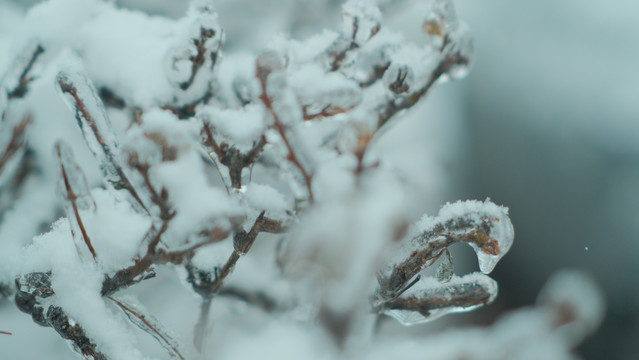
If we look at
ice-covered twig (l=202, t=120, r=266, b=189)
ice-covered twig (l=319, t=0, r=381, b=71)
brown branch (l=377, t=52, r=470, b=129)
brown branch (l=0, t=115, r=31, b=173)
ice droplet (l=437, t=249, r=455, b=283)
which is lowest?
ice droplet (l=437, t=249, r=455, b=283)

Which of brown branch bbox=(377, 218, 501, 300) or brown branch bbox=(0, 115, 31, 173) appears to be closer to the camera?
brown branch bbox=(377, 218, 501, 300)

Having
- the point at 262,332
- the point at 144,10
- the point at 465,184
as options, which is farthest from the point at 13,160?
the point at 465,184

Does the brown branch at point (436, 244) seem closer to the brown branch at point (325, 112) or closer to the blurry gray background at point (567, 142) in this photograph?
the brown branch at point (325, 112)

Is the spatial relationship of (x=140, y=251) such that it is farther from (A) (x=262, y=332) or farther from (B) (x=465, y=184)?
(B) (x=465, y=184)

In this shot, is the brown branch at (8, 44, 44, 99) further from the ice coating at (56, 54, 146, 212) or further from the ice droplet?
the ice droplet

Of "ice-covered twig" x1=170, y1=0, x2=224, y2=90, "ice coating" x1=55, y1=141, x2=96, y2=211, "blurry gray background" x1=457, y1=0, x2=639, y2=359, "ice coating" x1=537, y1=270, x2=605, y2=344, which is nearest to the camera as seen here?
"ice coating" x1=55, y1=141, x2=96, y2=211

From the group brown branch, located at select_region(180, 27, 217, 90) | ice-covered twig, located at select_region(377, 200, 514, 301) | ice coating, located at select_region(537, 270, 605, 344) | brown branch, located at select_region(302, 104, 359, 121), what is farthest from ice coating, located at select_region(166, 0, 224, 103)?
ice coating, located at select_region(537, 270, 605, 344)

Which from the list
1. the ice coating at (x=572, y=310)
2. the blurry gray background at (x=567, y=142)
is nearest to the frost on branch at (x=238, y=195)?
the ice coating at (x=572, y=310)

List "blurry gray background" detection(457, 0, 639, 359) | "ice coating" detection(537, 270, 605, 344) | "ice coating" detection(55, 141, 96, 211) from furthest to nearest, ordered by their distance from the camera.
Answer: "blurry gray background" detection(457, 0, 639, 359) → "ice coating" detection(537, 270, 605, 344) → "ice coating" detection(55, 141, 96, 211)
